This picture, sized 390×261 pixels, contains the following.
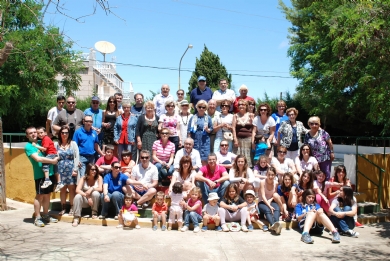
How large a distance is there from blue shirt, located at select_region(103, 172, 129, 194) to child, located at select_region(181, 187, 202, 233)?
4.29 ft

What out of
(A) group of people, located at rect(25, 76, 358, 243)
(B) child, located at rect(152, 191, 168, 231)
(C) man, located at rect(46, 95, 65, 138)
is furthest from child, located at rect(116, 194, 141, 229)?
(C) man, located at rect(46, 95, 65, 138)

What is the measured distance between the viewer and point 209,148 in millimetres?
8352

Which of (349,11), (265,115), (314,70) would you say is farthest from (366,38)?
(314,70)

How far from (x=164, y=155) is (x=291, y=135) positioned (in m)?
2.65

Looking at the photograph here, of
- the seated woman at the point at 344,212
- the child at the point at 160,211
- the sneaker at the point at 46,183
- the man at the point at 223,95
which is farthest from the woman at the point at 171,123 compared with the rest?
the seated woman at the point at 344,212

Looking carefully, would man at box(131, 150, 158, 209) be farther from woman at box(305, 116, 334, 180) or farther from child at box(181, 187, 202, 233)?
woman at box(305, 116, 334, 180)

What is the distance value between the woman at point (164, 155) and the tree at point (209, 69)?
24.9m

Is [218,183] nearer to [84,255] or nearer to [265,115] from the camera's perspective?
[265,115]

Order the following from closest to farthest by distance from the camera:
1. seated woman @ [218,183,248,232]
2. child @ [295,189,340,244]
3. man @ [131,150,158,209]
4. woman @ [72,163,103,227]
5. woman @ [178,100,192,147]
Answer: child @ [295,189,340,244] < seated woman @ [218,183,248,232] < woman @ [72,163,103,227] < man @ [131,150,158,209] < woman @ [178,100,192,147]

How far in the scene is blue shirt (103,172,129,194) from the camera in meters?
7.46

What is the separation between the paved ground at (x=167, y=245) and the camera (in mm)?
5645

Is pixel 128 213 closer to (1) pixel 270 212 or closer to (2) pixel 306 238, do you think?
(1) pixel 270 212

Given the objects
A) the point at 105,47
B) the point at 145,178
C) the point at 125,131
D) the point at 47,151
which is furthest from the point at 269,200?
the point at 105,47

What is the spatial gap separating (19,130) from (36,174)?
720 inches
